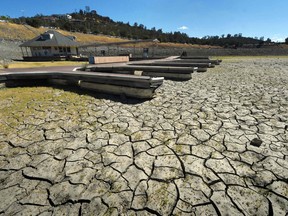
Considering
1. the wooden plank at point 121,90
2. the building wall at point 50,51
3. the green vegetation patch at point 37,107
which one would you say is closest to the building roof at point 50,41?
the building wall at point 50,51

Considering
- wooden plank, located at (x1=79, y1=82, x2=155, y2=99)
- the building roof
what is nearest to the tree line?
the building roof

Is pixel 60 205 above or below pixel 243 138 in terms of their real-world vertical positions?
below

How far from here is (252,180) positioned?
8.07 feet

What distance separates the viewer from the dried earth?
2.21 meters

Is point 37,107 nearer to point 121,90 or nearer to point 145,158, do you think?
point 121,90

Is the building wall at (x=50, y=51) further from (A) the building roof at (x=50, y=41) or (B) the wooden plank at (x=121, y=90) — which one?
(B) the wooden plank at (x=121, y=90)

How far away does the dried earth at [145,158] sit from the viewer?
2.21m

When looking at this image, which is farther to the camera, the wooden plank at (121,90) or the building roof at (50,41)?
the building roof at (50,41)

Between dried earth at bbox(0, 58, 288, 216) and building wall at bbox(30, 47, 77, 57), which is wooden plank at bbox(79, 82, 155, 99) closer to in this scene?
dried earth at bbox(0, 58, 288, 216)

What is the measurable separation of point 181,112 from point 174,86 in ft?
10.5

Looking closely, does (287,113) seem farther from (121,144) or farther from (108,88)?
(108,88)

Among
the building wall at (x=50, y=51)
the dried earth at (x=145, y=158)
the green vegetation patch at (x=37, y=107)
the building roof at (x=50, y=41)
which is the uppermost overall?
the building roof at (x=50, y=41)

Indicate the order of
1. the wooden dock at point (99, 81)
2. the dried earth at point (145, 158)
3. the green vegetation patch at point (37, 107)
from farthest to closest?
the wooden dock at point (99, 81) → the green vegetation patch at point (37, 107) → the dried earth at point (145, 158)

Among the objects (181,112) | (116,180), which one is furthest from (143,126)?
(116,180)
